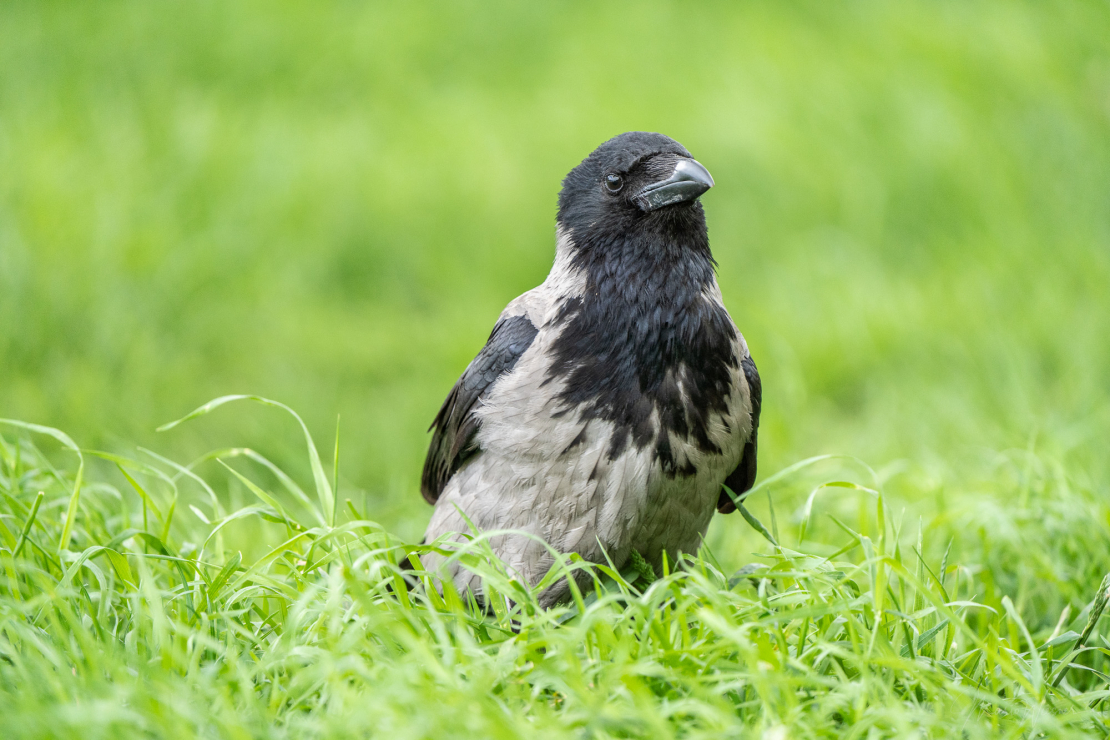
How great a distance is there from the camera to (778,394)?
552 cm

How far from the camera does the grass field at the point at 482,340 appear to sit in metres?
2.36

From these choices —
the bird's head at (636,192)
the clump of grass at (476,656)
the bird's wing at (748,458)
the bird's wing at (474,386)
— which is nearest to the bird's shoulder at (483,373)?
the bird's wing at (474,386)

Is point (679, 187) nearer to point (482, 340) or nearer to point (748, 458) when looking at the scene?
point (748, 458)

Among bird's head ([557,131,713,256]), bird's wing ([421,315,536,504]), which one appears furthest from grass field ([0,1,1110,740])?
bird's head ([557,131,713,256])

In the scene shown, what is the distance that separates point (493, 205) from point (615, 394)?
4412mm

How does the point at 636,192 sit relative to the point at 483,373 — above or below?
above

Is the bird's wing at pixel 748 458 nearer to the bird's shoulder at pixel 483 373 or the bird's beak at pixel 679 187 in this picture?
the bird's beak at pixel 679 187

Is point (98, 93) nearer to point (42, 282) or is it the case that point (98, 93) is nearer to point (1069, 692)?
point (42, 282)

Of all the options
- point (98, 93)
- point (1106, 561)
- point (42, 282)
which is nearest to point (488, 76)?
point (98, 93)

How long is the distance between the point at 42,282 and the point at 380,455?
2.10m

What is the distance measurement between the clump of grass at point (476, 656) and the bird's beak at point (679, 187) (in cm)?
102

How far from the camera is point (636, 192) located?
120 inches

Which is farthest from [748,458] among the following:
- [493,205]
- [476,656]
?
[493,205]

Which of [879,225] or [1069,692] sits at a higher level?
[879,225]
